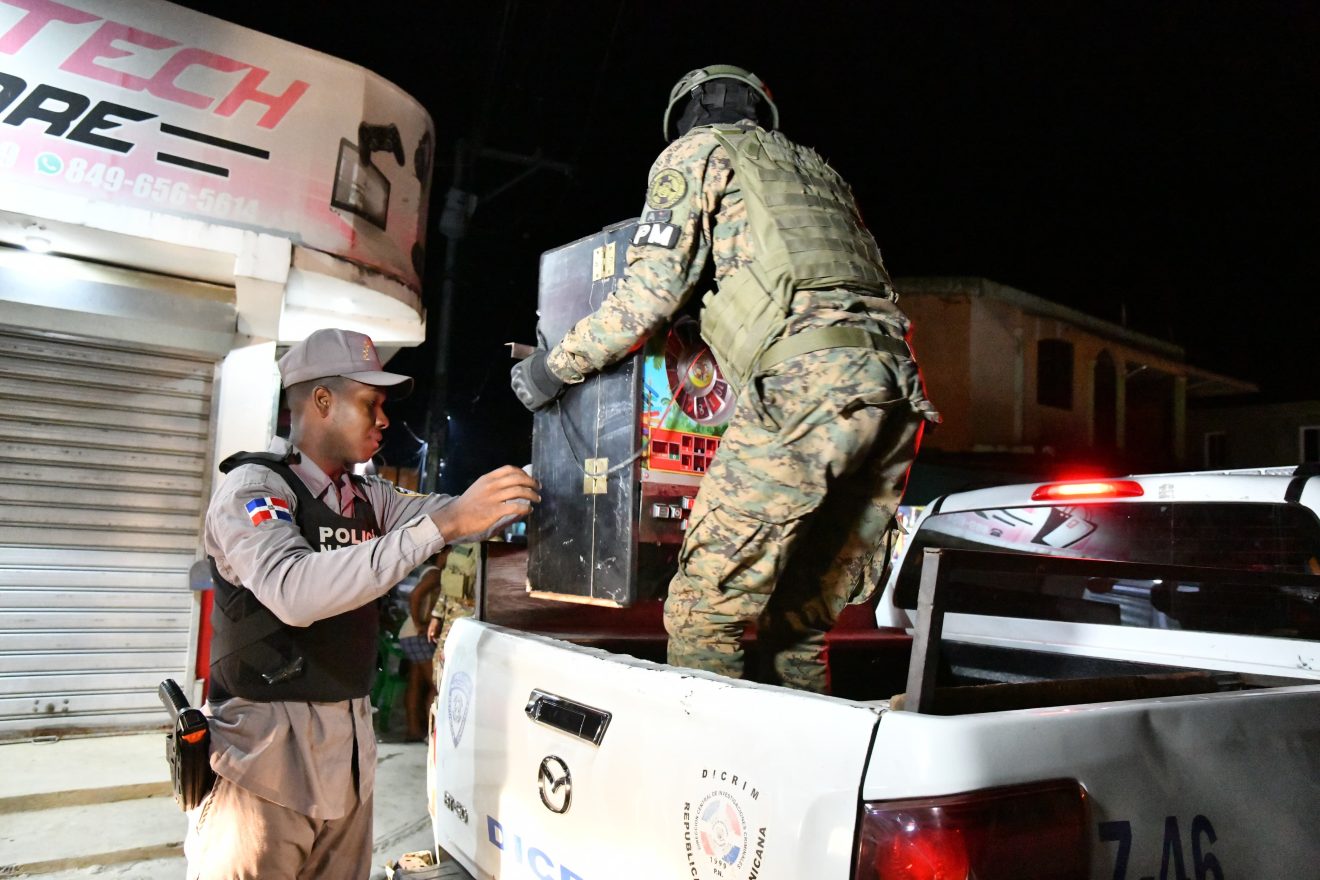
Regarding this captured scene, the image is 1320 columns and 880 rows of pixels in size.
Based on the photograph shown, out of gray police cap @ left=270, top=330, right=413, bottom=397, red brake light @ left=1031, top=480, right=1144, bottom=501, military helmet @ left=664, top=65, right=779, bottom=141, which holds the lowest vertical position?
red brake light @ left=1031, top=480, right=1144, bottom=501

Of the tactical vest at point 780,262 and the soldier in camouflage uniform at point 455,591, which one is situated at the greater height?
the tactical vest at point 780,262

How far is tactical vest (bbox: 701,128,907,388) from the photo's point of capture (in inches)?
92.4

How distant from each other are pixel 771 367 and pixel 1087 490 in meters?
1.33

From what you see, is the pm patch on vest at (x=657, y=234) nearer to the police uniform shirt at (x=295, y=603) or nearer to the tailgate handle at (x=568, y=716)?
the police uniform shirt at (x=295, y=603)

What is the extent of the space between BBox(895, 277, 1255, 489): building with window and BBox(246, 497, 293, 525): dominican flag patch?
55.4ft

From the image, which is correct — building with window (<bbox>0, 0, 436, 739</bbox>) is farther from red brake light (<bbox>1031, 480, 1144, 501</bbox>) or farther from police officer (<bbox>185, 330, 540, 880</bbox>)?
red brake light (<bbox>1031, 480, 1144, 501</bbox>)

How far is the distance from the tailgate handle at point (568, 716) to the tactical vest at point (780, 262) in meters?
1.00

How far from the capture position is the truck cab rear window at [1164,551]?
2523 millimetres

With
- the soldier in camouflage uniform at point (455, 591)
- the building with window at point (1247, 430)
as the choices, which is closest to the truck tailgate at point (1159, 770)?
the soldier in camouflage uniform at point (455, 591)

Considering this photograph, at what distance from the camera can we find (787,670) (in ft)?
8.43

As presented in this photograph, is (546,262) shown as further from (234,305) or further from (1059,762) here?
(234,305)

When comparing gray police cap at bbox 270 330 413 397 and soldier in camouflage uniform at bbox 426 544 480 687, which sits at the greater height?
gray police cap at bbox 270 330 413 397

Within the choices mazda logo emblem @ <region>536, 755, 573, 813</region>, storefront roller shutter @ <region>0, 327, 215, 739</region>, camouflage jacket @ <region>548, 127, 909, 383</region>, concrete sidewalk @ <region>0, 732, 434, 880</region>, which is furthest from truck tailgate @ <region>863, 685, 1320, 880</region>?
storefront roller shutter @ <region>0, 327, 215, 739</region>

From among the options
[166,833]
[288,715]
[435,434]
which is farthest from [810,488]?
[435,434]
